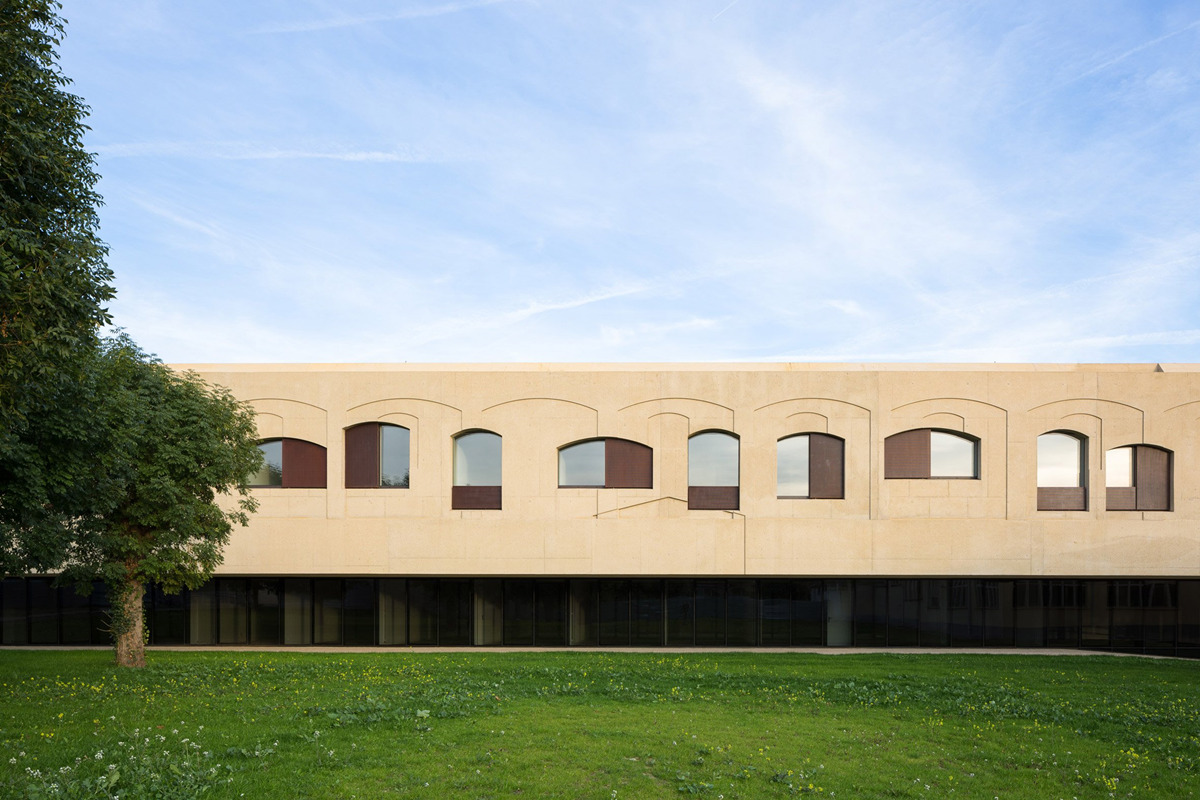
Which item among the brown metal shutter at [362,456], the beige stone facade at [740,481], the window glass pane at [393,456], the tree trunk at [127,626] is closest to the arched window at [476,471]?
the beige stone facade at [740,481]

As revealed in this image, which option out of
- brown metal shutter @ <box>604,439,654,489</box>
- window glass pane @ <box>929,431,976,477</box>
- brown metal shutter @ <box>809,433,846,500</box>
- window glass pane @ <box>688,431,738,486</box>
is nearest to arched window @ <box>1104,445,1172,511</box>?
window glass pane @ <box>929,431,976,477</box>

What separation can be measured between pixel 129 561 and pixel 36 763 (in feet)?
41.5

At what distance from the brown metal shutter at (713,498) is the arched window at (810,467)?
60.9 inches

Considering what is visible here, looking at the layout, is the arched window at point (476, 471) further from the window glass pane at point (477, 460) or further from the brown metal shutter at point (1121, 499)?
the brown metal shutter at point (1121, 499)

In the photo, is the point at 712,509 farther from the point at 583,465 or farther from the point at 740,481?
the point at 583,465

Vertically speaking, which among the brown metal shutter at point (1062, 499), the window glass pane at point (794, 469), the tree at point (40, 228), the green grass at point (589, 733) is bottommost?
the green grass at point (589, 733)

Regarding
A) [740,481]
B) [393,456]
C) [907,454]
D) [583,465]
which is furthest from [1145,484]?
[393,456]

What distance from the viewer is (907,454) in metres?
29.5

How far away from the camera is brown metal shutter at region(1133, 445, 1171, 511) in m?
29.4

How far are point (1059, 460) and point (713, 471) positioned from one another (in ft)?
39.5

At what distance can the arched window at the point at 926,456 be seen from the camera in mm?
29516

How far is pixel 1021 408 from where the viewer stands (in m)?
29.4

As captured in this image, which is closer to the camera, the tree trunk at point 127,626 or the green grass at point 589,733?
the green grass at point 589,733

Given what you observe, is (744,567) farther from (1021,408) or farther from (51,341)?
(51,341)
